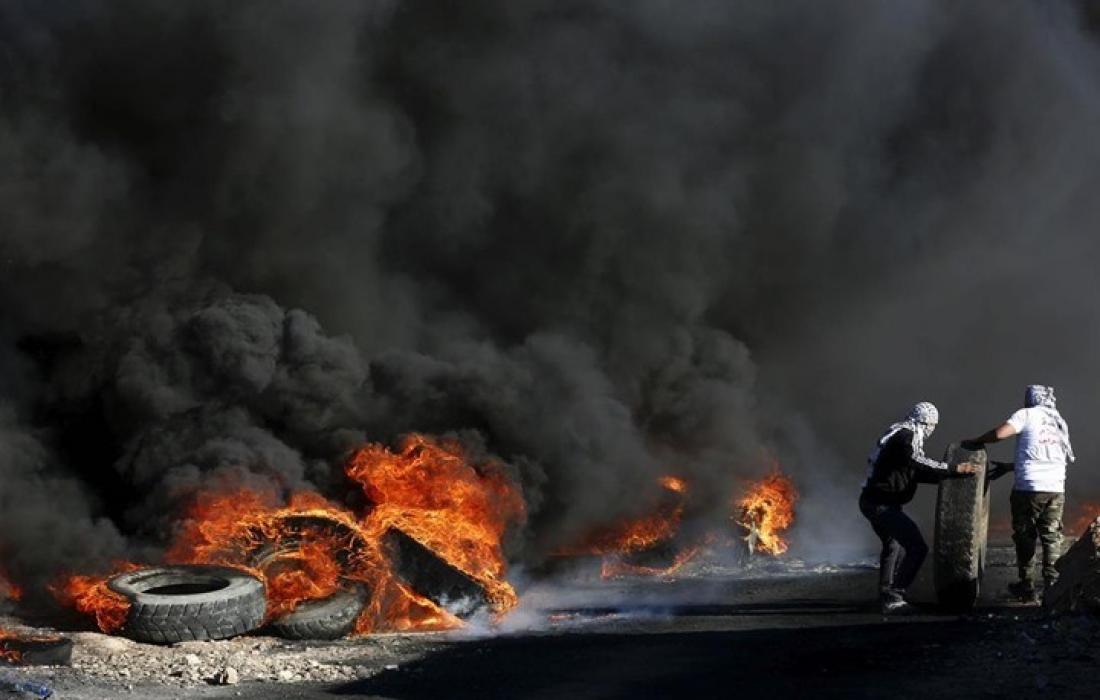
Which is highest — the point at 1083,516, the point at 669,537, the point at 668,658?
the point at 1083,516

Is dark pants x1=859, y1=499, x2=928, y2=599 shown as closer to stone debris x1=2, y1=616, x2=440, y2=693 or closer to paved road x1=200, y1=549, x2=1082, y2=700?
paved road x1=200, y1=549, x2=1082, y2=700

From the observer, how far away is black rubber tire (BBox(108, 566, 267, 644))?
9.52 meters

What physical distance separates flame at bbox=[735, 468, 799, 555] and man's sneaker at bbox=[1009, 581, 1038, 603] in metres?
6.04

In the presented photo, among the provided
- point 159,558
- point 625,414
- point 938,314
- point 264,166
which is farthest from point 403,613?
point 938,314

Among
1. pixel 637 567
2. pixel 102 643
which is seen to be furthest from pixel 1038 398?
pixel 102 643

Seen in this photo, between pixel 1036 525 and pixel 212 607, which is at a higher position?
pixel 1036 525

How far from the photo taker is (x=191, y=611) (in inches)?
375

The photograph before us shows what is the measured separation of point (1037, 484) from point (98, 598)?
9.13 meters

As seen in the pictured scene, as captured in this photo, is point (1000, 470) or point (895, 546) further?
point (1000, 470)

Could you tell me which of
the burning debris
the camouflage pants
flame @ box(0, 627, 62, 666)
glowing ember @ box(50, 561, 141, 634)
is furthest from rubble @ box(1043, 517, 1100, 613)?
flame @ box(0, 627, 62, 666)

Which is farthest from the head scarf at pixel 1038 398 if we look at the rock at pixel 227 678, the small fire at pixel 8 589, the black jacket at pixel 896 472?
the small fire at pixel 8 589

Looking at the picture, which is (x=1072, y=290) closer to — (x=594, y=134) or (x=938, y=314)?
(x=938, y=314)

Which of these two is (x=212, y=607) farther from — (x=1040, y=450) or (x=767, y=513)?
(x=767, y=513)

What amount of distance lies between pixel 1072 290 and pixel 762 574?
11.4m
